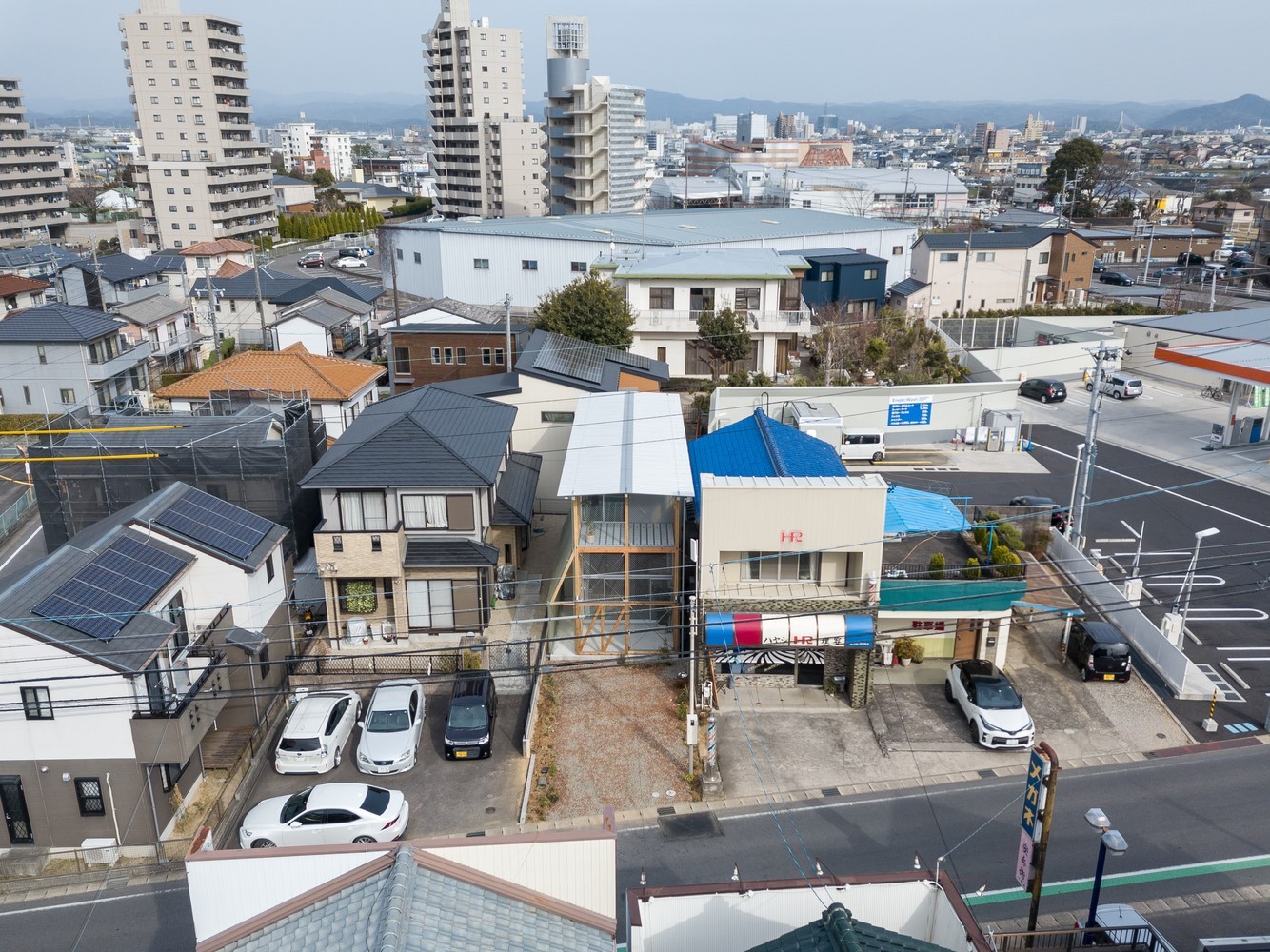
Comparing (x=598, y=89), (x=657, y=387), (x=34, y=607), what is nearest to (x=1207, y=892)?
(x=34, y=607)

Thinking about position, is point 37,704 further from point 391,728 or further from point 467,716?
point 467,716

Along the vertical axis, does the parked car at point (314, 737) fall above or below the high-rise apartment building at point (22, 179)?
below

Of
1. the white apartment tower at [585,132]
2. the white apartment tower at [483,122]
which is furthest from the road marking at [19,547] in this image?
the white apartment tower at [483,122]

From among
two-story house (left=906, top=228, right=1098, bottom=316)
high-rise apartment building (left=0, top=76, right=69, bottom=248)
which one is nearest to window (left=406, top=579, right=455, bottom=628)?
two-story house (left=906, top=228, right=1098, bottom=316)

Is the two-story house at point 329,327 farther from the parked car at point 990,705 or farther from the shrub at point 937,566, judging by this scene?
the parked car at point 990,705

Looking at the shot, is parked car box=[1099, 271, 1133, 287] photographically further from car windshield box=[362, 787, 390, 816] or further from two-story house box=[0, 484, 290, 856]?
two-story house box=[0, 484, 290, 856]

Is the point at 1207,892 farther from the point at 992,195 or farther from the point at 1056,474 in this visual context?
the point at 992,195
